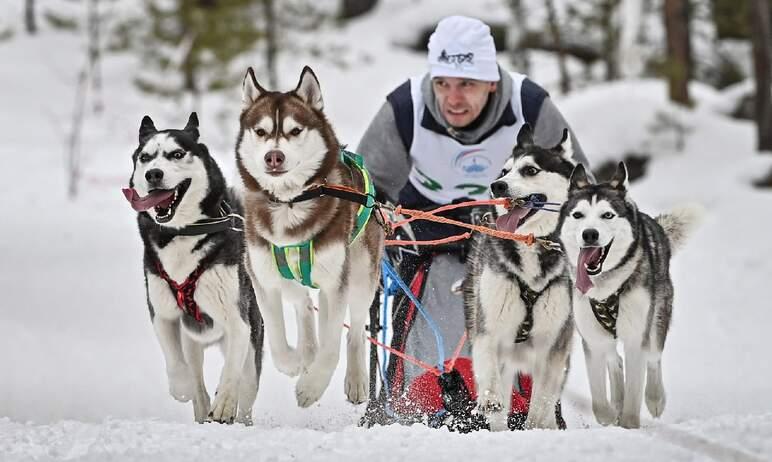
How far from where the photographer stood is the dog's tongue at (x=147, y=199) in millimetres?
3754

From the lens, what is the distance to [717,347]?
25.6 feet

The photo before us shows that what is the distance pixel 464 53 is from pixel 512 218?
95cm

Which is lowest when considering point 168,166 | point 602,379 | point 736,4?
point 602,379

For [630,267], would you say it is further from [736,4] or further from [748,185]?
[736,4]

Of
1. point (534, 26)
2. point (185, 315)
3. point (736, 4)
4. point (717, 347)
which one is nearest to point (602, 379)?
point (185, 315)

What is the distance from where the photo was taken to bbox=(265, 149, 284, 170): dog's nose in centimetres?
348

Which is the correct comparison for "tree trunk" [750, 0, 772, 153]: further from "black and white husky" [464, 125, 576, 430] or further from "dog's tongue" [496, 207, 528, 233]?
"dog's tongue" [496, 207, 528, 233]

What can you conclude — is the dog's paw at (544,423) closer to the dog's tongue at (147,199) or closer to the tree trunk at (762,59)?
the dog's tongue at (147,199)

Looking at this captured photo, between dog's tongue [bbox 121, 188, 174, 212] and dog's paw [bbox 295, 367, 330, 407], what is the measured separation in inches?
33.9

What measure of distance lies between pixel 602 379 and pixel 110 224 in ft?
30.7

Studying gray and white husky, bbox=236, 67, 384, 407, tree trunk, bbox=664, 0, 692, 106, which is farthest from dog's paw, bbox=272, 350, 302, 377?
tree trunk, bbox=664, 0, 692, 106

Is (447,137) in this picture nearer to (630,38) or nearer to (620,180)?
(620,180)

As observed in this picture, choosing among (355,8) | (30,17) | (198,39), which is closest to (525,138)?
(198,39)

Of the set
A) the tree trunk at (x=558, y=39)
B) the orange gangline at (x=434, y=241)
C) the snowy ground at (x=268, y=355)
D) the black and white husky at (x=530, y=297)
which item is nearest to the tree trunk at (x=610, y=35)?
the tree trunk at (x=558, y=39)
